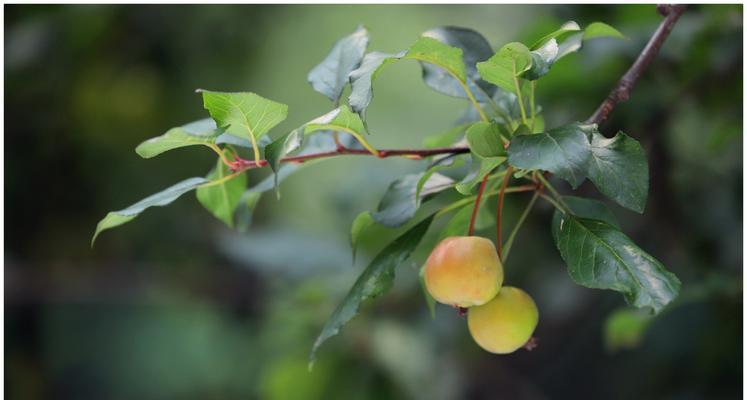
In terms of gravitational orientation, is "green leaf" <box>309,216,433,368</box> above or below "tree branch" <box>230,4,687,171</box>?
below

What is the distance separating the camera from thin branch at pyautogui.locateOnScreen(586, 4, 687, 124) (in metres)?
0.51

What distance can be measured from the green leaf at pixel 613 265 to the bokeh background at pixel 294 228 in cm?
50

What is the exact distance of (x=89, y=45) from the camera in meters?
1.87

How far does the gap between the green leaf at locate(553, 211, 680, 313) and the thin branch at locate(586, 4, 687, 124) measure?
0.06 m

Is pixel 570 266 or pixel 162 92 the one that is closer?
pixel 570 266

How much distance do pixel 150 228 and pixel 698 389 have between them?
51.9 inches

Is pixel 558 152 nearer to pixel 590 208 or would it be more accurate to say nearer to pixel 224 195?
pixel 590 208

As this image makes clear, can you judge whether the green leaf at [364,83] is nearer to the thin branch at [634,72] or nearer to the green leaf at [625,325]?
the thin branch at [634,72]

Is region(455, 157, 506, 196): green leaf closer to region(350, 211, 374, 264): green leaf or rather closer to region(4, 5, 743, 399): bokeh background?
region(350, 211, 374, 264): green leaf

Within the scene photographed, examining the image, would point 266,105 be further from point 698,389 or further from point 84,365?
point 84,365

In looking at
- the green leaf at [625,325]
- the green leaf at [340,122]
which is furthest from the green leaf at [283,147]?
the green leaf at [625,325]

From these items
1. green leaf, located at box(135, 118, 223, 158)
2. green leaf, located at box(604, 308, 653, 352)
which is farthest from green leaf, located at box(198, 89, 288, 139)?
green leaf, located at box(604, 308, 653, 352)

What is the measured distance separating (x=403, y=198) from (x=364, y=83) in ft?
0.41

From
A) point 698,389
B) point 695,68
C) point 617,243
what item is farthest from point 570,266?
point 698,389
